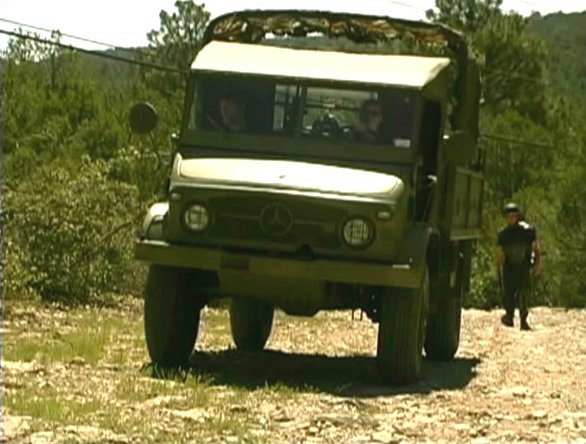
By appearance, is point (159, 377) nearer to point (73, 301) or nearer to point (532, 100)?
point (73, 301)

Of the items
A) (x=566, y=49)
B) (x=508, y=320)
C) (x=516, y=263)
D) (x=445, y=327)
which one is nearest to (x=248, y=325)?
(x=445, y=327)

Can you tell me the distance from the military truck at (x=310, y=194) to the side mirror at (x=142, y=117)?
11mm

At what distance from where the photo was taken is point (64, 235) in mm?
20828

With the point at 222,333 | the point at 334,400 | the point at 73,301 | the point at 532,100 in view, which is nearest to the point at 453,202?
the point at 334,400

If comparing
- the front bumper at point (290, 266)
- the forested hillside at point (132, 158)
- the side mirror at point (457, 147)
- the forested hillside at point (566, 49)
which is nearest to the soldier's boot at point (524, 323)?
the forested hillside at point (132, 158)

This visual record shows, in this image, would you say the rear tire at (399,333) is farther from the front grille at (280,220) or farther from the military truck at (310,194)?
the front grille at (280,220)

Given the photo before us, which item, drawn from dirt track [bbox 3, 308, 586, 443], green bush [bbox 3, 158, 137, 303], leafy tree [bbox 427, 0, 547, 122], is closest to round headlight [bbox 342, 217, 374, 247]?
dirt track [bbox 3, 308, 586, 443]

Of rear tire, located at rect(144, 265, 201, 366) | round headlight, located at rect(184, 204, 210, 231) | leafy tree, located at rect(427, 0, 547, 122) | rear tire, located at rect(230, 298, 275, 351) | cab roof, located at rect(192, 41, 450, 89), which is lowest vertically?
rear tire, located at rect(230, 298, 275, 351)

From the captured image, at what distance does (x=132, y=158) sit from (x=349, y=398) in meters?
17.1

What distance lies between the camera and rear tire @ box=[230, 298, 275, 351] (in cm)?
1520

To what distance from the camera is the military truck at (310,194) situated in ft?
38.4

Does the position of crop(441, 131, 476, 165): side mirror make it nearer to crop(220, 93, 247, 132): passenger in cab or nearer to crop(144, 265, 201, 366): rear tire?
crop(220, 93, 247, 132): passenger in cab

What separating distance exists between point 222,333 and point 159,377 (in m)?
5.46

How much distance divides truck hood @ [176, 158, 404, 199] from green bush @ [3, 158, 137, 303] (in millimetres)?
8085
